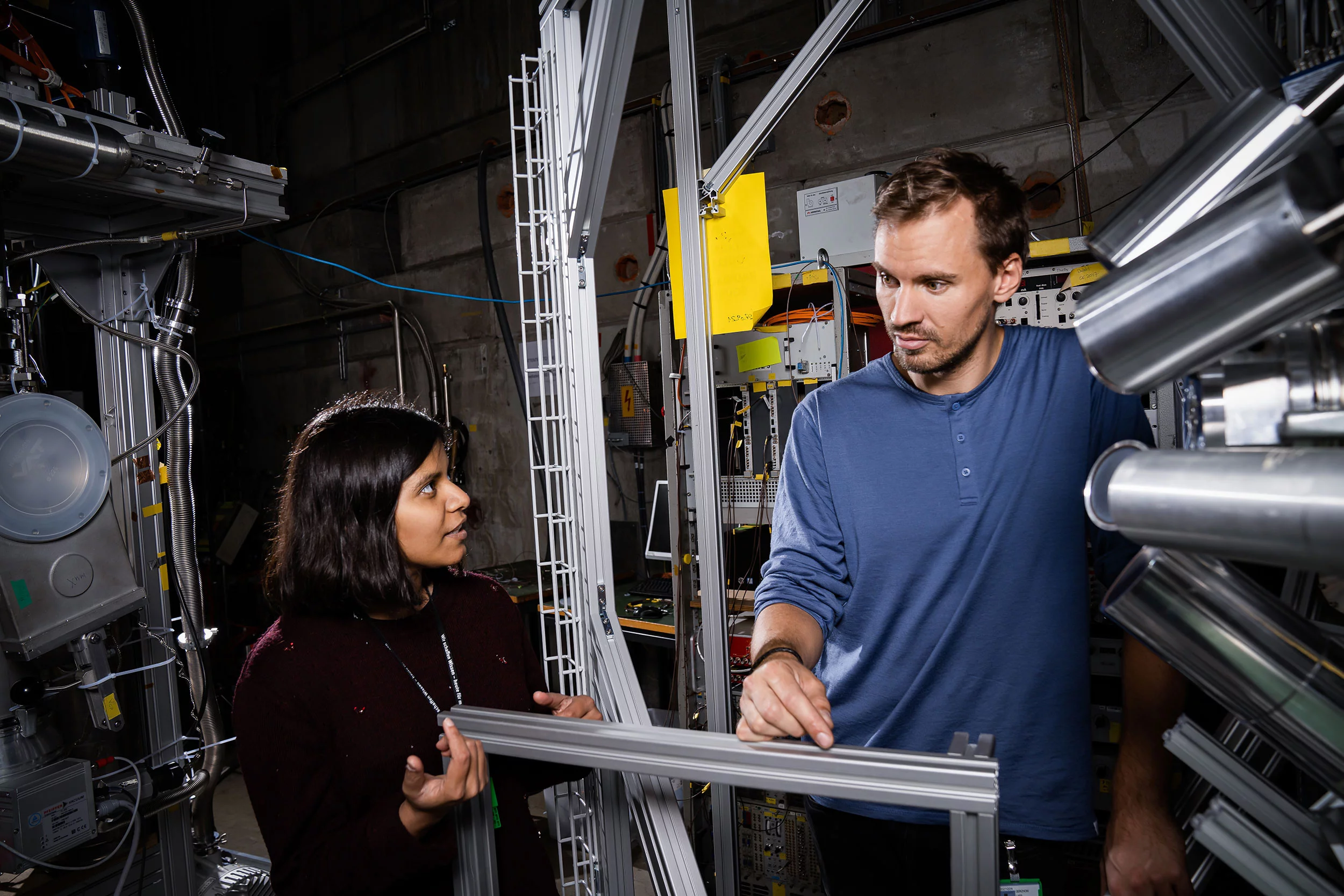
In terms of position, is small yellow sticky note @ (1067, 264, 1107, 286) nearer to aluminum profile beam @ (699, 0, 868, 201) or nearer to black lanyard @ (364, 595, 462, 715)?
aluminum profile beam @ (699, 0, 868, 201)

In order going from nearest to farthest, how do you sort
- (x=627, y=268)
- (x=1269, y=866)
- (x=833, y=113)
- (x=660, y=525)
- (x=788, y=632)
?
1. (x=1269, y=866)
2. (x=788, y=632)
3. (x=833, y=113)
4. (x=660, y=525)
5. (x=627, y=268)

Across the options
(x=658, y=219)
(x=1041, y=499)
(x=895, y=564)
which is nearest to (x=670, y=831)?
(x=895, y=564)

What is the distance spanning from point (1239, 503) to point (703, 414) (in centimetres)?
123

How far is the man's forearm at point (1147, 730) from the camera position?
3.10 ft

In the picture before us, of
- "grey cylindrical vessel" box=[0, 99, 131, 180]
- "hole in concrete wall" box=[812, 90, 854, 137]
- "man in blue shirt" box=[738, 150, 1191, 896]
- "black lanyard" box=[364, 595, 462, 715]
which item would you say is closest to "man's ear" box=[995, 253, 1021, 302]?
"man in blue shirt" box=[738, 150, 1191, 896]

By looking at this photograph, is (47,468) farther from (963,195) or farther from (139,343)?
(963,195)

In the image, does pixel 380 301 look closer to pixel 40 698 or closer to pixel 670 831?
pixel 40 698

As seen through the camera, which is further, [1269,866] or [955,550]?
[955,550]

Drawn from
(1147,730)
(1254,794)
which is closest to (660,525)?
(1147,730)

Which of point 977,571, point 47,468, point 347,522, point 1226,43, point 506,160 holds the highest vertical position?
point 506,160

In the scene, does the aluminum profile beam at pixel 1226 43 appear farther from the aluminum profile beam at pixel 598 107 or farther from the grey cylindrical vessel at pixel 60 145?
the grey cylindrical vessel at pixel 60 145

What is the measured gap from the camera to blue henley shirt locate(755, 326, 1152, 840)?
110 cm

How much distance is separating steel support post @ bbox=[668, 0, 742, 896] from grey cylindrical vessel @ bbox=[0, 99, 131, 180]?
59.4 inches

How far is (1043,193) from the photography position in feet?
9.88
